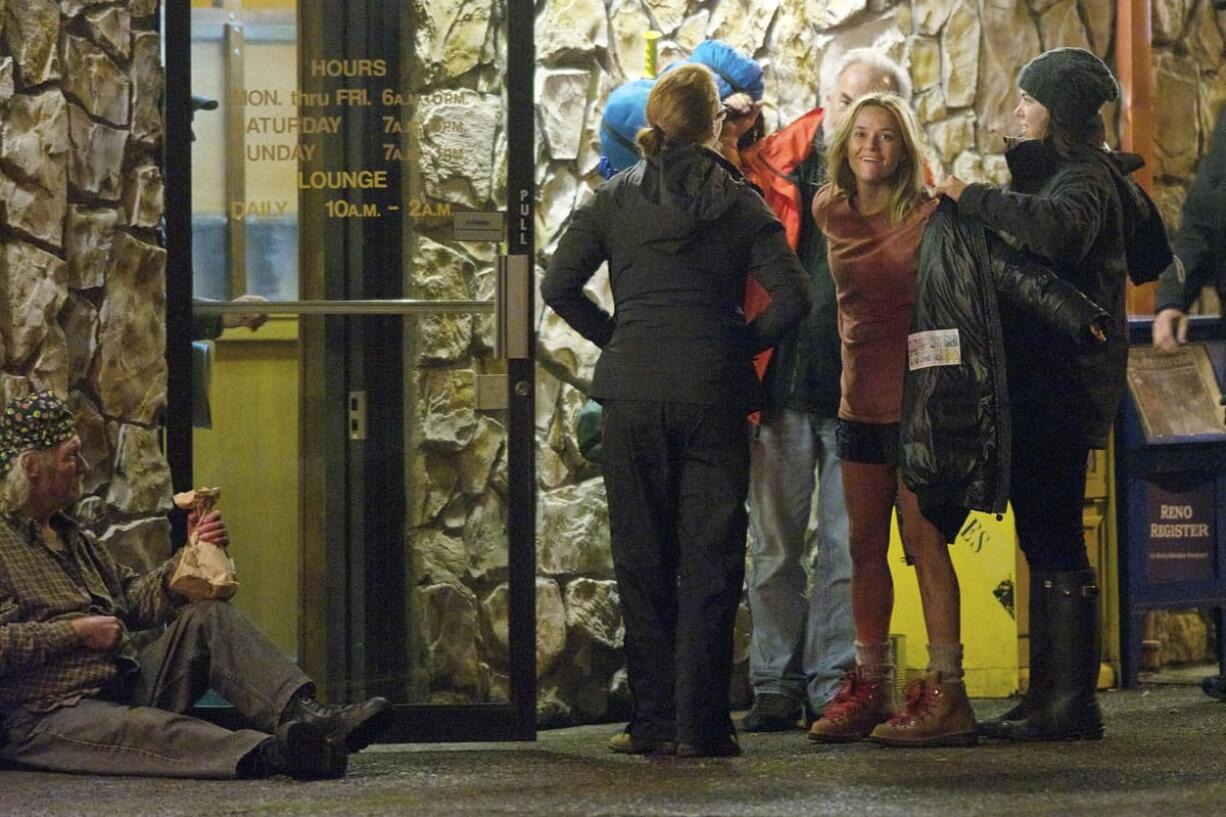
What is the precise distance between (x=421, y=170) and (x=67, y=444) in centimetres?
124

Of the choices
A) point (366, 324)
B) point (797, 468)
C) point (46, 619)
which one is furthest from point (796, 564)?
point (46, 619)

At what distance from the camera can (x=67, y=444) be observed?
4891 mm

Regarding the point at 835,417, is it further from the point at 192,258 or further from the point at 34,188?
the point at 34,188

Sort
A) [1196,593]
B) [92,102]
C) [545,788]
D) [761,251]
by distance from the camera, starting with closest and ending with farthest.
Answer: [545,788]
[761,251]
[92,102]
[1196,593]

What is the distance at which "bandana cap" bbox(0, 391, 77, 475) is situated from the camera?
15.9 ft

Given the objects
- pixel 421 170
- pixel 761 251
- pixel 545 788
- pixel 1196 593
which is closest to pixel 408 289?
pixel 421 170

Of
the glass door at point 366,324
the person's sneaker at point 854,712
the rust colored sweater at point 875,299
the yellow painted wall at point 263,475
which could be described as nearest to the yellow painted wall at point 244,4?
the glass door at point 366,324

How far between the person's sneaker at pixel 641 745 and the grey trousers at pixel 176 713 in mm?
824

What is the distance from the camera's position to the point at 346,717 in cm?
486

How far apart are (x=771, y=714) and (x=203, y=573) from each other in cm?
164

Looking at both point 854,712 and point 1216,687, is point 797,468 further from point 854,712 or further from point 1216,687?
point 1216,687

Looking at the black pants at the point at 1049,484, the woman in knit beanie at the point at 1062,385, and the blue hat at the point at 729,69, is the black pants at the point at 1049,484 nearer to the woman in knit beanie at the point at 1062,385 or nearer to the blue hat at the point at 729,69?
the woman in knit beanie at the point at 1062,385

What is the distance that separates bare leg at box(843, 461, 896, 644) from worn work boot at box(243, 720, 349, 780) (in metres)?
1.42

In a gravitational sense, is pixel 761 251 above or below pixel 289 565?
above
